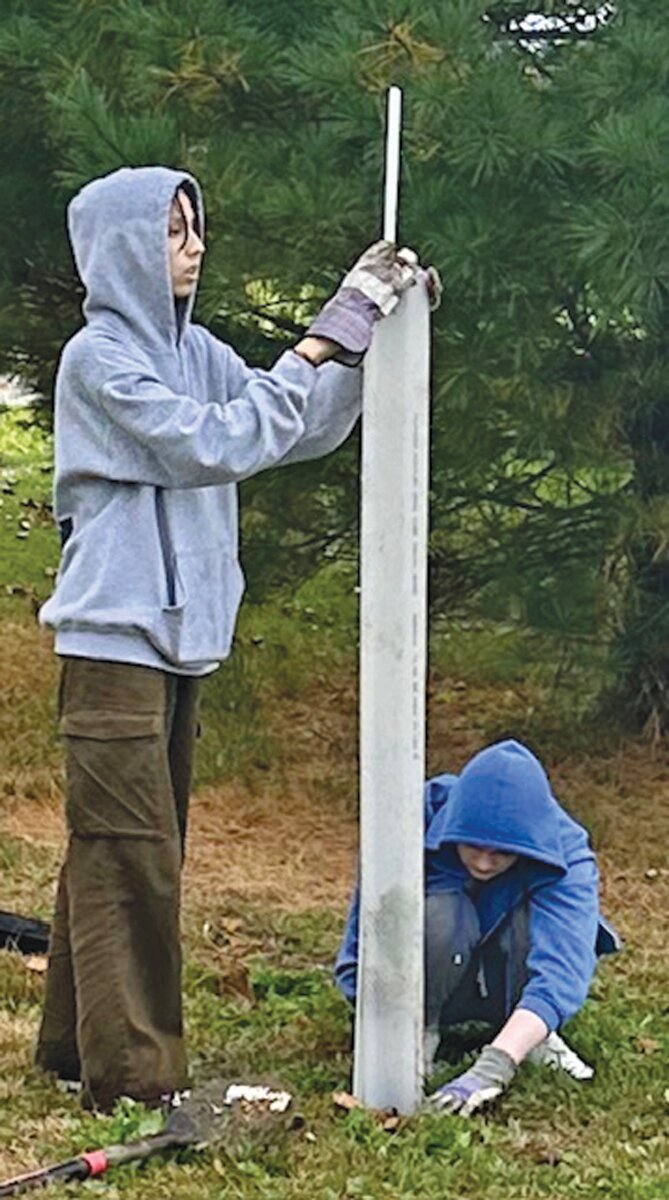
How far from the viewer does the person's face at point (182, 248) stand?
3.85m

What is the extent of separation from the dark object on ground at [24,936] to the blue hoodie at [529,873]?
1222 mm

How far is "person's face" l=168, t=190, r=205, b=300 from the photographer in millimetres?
3846

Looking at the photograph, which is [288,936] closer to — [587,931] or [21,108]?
[587,931]

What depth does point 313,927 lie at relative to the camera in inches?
225

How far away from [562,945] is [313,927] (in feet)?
5.22

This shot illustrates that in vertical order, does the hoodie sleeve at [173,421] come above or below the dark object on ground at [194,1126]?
above

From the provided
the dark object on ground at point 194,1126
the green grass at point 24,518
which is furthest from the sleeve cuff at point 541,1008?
the green grass at point 24,518

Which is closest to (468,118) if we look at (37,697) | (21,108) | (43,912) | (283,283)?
(283,283)

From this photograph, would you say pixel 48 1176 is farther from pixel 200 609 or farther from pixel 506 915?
pixel 506 915

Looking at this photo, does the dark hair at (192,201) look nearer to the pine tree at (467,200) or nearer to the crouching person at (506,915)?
the crouching person at (506,915)

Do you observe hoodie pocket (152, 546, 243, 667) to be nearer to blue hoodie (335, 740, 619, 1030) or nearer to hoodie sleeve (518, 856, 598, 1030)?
blue hoodie (335, 740, 619, 1030)

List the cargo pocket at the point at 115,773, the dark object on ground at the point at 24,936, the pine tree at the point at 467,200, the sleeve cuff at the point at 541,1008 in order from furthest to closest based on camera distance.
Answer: the pine tree at the point at 467,200 → the dark object on ground at the point at 24,936 → the sleeve cuff at the point at 541,1008 → the cargo pocket at the point at 115,773

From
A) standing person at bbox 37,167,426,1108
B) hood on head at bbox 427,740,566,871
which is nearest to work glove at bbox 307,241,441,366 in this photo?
standing person at bbox 37,167,426,1108

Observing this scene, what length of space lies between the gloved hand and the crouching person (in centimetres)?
2
